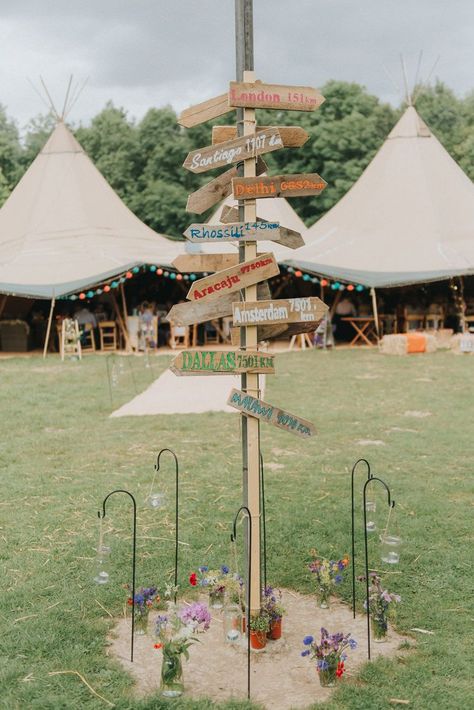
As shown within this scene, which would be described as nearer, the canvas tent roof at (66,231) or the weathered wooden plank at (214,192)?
the weathered wooden plank at (214,192)

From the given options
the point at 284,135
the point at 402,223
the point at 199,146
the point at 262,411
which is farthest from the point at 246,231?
the point at 199,146

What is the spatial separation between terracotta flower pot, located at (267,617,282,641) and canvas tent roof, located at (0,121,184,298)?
1209 cm

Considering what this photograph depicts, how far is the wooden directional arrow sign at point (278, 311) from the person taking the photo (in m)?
→ 3.45

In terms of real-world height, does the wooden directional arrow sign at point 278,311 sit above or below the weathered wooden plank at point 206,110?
below

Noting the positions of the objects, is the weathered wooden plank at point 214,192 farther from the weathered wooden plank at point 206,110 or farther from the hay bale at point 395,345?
the hay bale at point 395,345

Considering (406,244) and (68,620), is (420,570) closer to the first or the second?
(68,620)

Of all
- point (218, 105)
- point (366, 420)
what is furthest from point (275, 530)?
point (366, 420)

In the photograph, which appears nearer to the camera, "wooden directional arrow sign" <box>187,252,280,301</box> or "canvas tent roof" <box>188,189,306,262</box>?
"wooden directional arrow sign" <box>187,252,280,301</box>

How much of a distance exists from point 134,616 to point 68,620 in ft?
1.34

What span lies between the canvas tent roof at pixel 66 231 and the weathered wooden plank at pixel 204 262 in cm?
1169

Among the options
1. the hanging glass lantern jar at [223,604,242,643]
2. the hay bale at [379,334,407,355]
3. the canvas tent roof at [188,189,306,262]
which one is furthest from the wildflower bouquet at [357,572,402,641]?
the canvas tent roof at [188,189,306,262]

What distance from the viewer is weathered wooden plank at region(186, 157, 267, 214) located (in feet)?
11.7

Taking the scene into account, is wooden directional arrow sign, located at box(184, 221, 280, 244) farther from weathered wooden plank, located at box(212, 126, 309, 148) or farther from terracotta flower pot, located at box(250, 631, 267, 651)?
terracotta flower pot, located at box(250, 631, 267, 651)

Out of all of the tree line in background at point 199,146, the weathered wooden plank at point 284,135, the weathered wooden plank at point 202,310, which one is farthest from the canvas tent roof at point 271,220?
the weathered wooden plank at point 202,310
